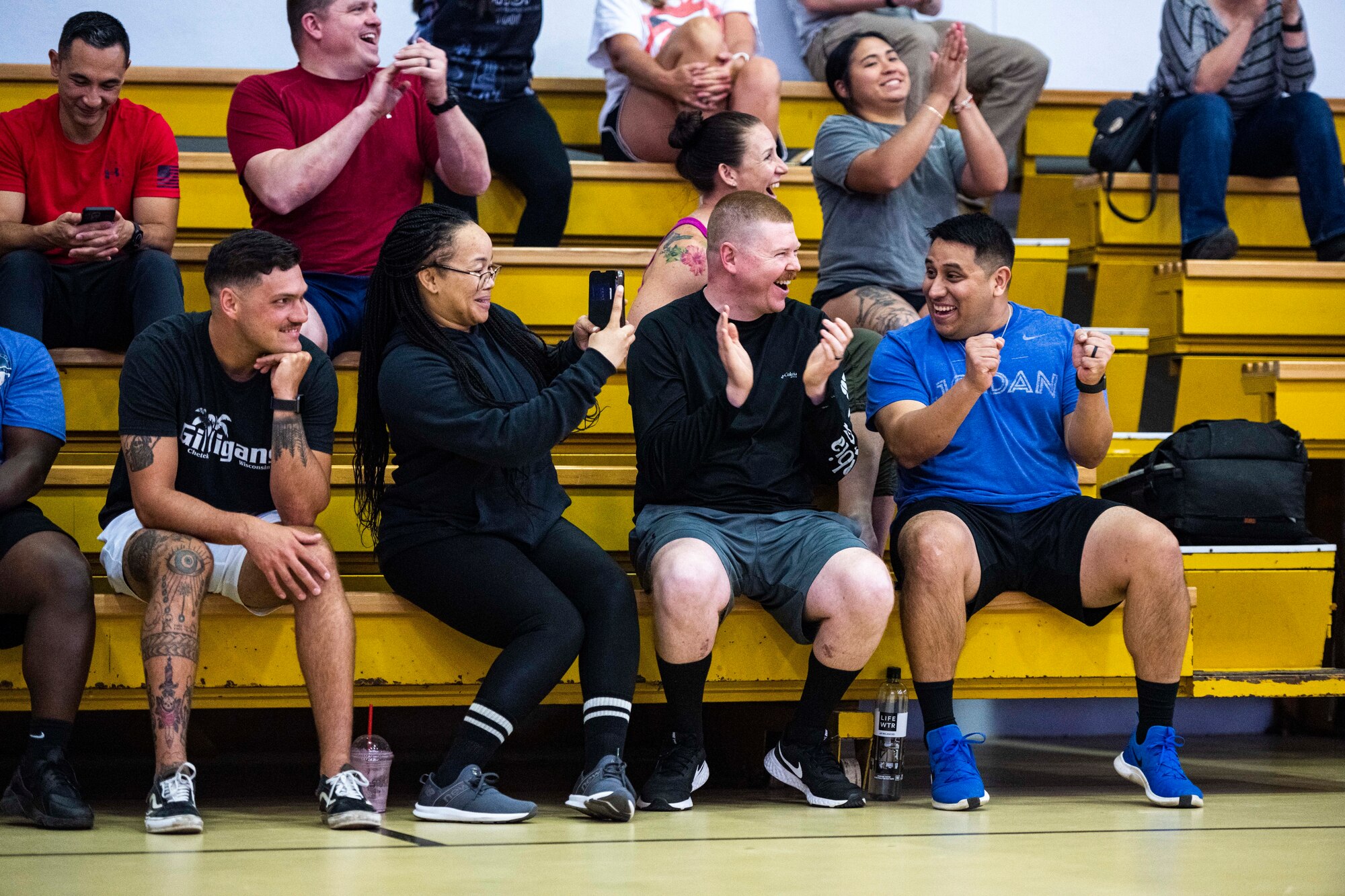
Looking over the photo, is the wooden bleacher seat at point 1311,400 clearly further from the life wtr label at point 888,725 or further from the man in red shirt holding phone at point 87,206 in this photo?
the man in red shirt holding phone at point 87,206

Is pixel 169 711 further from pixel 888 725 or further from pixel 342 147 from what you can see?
pixel 342 147

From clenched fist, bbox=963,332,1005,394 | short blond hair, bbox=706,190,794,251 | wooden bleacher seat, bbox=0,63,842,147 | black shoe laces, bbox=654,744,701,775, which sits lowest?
black shoe laces, bbox=654,744,701,775

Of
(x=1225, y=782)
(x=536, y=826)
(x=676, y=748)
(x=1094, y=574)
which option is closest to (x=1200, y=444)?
(x=1094, y=574)

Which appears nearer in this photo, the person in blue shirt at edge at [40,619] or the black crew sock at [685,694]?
the person in blue shirt at edge at [40,619]

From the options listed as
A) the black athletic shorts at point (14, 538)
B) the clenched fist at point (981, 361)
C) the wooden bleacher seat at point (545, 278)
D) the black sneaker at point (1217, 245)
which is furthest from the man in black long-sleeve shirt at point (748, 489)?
the black sneaker at point (1217, 245)

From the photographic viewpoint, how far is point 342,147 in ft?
10.3

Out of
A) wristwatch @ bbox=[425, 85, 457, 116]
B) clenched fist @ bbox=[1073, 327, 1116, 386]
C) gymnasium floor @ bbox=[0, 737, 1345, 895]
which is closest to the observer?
gymnasium floor @ bbox=[0, 737, 1345, 895]

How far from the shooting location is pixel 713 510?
8.77ft

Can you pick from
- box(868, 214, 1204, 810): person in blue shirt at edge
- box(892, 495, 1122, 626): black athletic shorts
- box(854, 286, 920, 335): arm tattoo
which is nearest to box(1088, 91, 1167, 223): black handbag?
box(854, 286, 920, 335): arm tattoo

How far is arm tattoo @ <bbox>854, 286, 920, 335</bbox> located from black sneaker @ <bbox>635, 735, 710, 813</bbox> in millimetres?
1194

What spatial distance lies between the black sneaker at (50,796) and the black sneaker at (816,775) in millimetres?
1172

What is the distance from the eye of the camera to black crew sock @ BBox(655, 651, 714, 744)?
8.09 ft

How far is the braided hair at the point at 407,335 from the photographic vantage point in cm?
254

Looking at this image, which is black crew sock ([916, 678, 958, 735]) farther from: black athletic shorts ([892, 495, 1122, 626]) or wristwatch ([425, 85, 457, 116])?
wristwatch ([425, 85, 457, 116])
